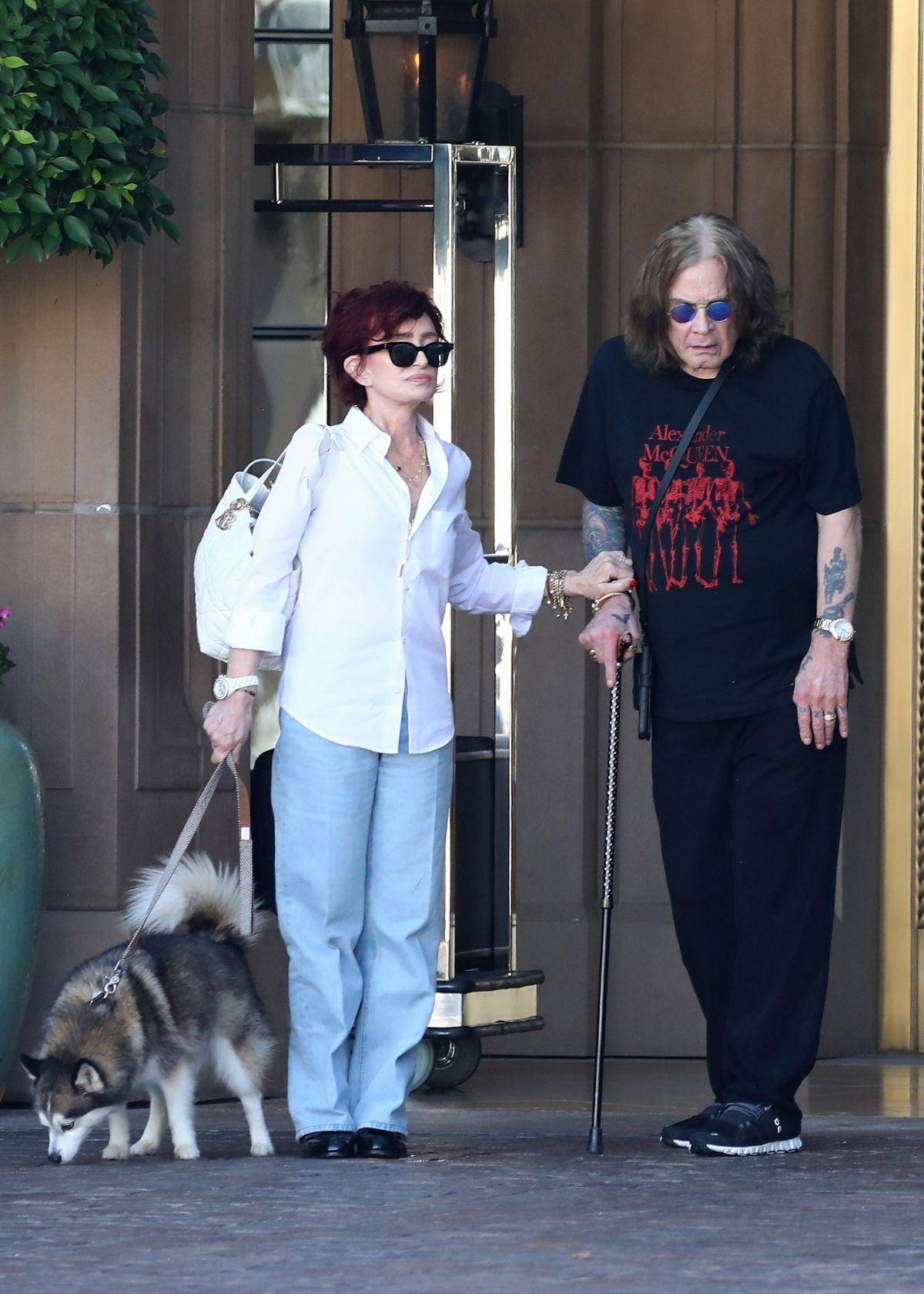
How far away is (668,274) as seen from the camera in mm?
4598

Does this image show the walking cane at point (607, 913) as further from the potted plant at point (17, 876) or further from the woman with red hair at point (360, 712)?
the potted plant at point (17, 876)

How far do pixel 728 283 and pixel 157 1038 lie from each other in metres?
1.96

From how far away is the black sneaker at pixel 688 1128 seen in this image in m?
4.66

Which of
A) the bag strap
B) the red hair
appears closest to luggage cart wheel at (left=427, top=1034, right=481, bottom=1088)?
the bag strap

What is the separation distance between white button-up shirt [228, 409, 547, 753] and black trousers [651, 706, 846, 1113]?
0.57 metres

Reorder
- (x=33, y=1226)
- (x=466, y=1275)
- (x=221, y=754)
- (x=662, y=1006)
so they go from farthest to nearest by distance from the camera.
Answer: (x=662, y=1006), (x=221, y=754), (x=33, y=1226), (x=466, y=1275)

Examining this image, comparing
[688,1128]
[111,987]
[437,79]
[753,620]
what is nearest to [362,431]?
[753,620]

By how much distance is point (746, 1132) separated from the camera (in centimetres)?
458

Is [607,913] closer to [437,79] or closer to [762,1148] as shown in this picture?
[762,1148]

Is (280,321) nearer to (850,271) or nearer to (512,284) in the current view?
(512,284)

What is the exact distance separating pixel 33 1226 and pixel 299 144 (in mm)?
3091

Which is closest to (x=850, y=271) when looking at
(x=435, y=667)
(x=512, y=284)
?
(x=512, y=284)

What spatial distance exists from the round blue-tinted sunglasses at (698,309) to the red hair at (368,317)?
1.62 ft

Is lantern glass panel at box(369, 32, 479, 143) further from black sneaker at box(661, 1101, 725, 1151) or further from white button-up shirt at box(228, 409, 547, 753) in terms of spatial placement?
black sneaker at box(661, 1101, 725, 1151)
